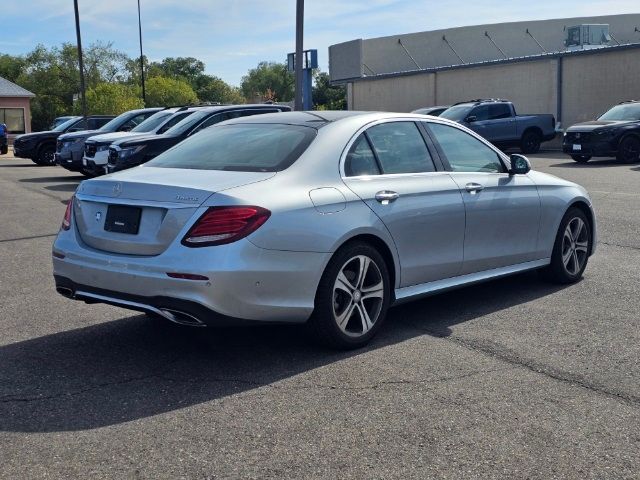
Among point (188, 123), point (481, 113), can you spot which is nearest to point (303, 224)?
point (188, 123)

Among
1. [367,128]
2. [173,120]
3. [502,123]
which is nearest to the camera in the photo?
[367,128]

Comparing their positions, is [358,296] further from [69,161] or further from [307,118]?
[69,161]

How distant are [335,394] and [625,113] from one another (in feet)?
72.8

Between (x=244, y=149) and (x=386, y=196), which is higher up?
(x=244, y=149)

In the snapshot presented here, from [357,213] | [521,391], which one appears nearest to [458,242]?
[357,213]

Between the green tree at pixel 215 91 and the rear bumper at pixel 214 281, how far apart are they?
383ft

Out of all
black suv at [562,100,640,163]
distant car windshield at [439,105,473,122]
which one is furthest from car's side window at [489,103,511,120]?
black suv at [562,100,640,163]

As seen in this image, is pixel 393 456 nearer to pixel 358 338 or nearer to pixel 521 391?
pixel 521 391

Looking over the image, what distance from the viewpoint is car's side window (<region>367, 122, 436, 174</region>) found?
6.18 metres

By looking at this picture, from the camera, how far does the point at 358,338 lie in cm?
570

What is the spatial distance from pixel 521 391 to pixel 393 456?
120 cm

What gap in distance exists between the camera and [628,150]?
2364 centimetres

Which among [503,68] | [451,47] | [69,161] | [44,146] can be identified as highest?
[451,47]

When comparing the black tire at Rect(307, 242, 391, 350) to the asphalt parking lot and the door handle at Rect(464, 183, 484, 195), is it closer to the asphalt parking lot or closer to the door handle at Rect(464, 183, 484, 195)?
the asphalt parking lot
